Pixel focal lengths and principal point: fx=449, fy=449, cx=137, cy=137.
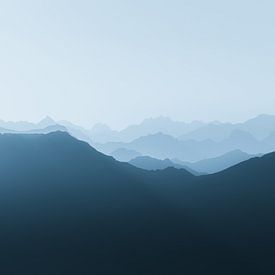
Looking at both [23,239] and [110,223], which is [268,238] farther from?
[23,239]

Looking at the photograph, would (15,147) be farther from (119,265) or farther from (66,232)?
(119,265)

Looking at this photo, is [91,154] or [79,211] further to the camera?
[91,154]

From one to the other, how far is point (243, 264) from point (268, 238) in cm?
2009

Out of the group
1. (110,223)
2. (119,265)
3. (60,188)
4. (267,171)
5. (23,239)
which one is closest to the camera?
(119,265)

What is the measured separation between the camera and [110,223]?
505 ft

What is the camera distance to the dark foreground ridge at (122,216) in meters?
132

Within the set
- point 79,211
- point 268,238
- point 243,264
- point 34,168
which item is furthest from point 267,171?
point 34,168

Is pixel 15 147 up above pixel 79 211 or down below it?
above

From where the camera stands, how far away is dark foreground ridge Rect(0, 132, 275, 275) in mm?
131875

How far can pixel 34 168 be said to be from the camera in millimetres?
182000

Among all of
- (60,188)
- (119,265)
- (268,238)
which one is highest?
(60,188)

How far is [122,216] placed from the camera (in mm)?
158500

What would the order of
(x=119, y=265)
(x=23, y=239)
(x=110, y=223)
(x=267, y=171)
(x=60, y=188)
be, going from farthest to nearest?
(x=267, y=171) < (x=60, y=188) < (x=110, y=223) < (x=23, y=239) < (x=119, y=265)

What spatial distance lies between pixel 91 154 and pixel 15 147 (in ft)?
107
